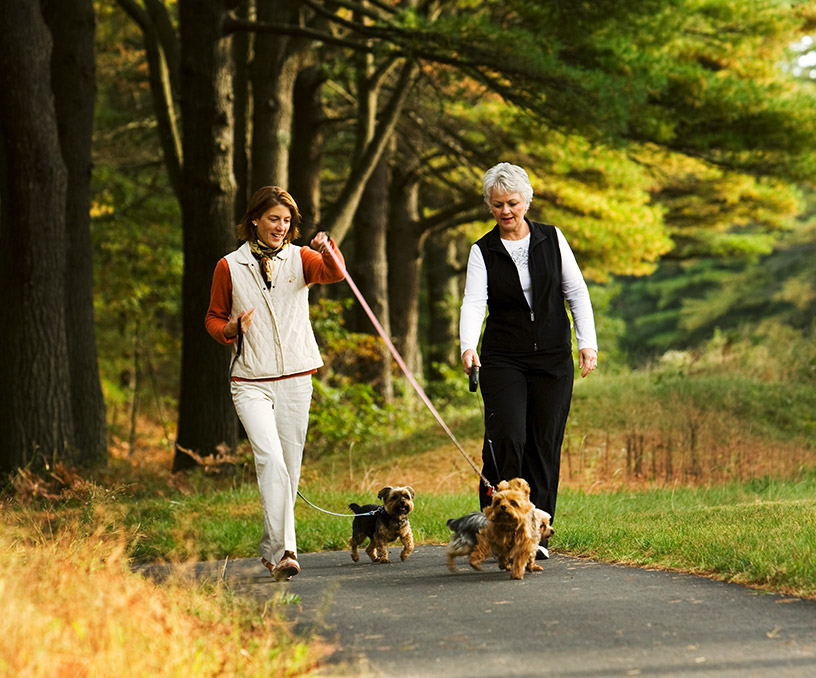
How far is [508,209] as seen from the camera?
246 inches

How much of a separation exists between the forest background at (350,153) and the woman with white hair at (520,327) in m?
4.92

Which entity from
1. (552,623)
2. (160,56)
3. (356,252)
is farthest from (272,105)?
(552,623)

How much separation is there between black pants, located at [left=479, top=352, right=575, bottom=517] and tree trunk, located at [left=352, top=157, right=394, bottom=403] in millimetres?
12951

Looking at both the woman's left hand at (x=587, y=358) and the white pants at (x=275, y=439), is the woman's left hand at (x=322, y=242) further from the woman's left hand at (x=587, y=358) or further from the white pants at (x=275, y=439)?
the woman's left hand at (x=587, y=358)

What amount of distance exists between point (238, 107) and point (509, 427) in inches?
415

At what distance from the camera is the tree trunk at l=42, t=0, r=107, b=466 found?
44.9 feet

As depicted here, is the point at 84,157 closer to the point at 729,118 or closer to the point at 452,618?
the point at 729,118

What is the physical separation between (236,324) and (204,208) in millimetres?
6504

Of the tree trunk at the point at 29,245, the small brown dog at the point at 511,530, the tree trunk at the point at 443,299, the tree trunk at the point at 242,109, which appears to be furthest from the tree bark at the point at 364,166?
the tree trunk at the point at 443,299

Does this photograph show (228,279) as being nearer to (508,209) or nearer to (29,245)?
(508,209)

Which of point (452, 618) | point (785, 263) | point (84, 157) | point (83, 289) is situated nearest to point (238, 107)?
point (84, 157)

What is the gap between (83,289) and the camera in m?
14.0

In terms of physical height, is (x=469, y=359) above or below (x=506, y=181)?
below

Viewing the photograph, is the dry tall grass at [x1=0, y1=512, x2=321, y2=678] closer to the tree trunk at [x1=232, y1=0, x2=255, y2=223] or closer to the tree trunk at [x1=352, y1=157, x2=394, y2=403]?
the tree trunk at [x1=232, y1=0, x2=255, y2=223]
